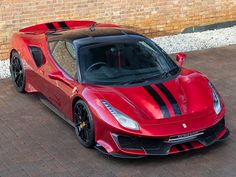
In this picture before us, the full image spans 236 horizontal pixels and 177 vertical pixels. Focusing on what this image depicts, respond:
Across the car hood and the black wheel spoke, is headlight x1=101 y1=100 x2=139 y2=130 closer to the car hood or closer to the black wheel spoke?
the car hood

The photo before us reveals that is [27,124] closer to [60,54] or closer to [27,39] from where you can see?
[60,54]

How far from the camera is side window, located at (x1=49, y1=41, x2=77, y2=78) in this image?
24.3 ft

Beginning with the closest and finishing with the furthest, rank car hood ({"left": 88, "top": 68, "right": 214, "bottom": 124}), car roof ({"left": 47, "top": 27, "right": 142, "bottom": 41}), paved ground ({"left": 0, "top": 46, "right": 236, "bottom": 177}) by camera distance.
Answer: paved ground ({"left": 0, "top": 46, "right": 236, "bottom": 177}), car hood ({"left": 88, "top": 68, "right": 214, "bottom": 124}), car roof ({"left": 47, "top": 27, "right": 142, "bottom": 41})

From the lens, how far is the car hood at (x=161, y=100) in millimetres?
6465

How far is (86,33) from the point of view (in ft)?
25.8

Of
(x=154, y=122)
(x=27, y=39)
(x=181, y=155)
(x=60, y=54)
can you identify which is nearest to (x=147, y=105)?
(x=154, y=122)

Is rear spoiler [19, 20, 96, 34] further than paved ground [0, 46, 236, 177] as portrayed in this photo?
Yes

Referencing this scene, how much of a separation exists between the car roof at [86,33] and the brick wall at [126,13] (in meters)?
2.62

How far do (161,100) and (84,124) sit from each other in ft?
3.34

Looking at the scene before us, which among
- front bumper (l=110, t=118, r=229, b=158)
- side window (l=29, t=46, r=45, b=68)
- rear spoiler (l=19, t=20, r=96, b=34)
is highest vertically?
rear spoiler (l=19, t=20, r=96, b=34)

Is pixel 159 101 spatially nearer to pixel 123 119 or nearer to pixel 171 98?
pixel 171 98

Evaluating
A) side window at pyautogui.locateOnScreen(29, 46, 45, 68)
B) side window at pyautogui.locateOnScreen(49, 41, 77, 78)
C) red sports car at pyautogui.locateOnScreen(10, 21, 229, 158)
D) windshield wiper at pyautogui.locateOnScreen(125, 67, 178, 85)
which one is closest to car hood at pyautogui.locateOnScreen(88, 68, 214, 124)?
red sports car at pyautogui.locateOnScreen(10, 21, 229, 158)

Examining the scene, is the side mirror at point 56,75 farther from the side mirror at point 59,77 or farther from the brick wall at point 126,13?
the brick wall at point 126,13

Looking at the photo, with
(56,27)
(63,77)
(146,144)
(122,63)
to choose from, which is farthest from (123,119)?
(56,27)
